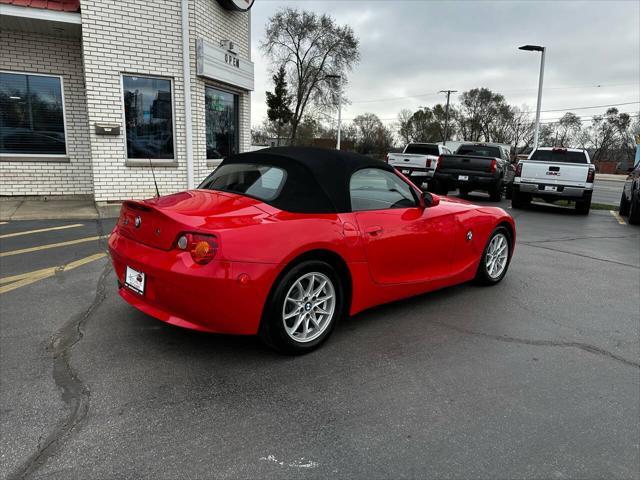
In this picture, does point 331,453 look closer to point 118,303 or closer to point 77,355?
point 77,355

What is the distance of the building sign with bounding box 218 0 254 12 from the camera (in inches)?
422

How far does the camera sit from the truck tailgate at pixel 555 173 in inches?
495

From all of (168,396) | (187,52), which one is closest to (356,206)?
(168,396)

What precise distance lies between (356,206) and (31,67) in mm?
10002

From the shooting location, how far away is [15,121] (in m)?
10.6

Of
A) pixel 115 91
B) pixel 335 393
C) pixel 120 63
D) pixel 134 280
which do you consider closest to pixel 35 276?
pixel 134 280

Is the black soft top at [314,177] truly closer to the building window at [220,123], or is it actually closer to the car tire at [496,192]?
the building window at [220,123]

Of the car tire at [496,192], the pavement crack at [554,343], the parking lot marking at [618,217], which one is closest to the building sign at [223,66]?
the car tire at [496,192]

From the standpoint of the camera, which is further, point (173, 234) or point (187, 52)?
point (187, 52)

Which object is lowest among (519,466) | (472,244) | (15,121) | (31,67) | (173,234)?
(519,466)

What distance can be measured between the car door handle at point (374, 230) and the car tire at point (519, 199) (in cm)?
1120

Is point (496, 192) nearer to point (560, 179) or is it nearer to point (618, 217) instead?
point (560, 179)

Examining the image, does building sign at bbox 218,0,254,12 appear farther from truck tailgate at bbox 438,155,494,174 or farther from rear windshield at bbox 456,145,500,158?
rear windshield at bbox 456,145,500,158

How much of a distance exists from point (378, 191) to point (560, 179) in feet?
34.5
